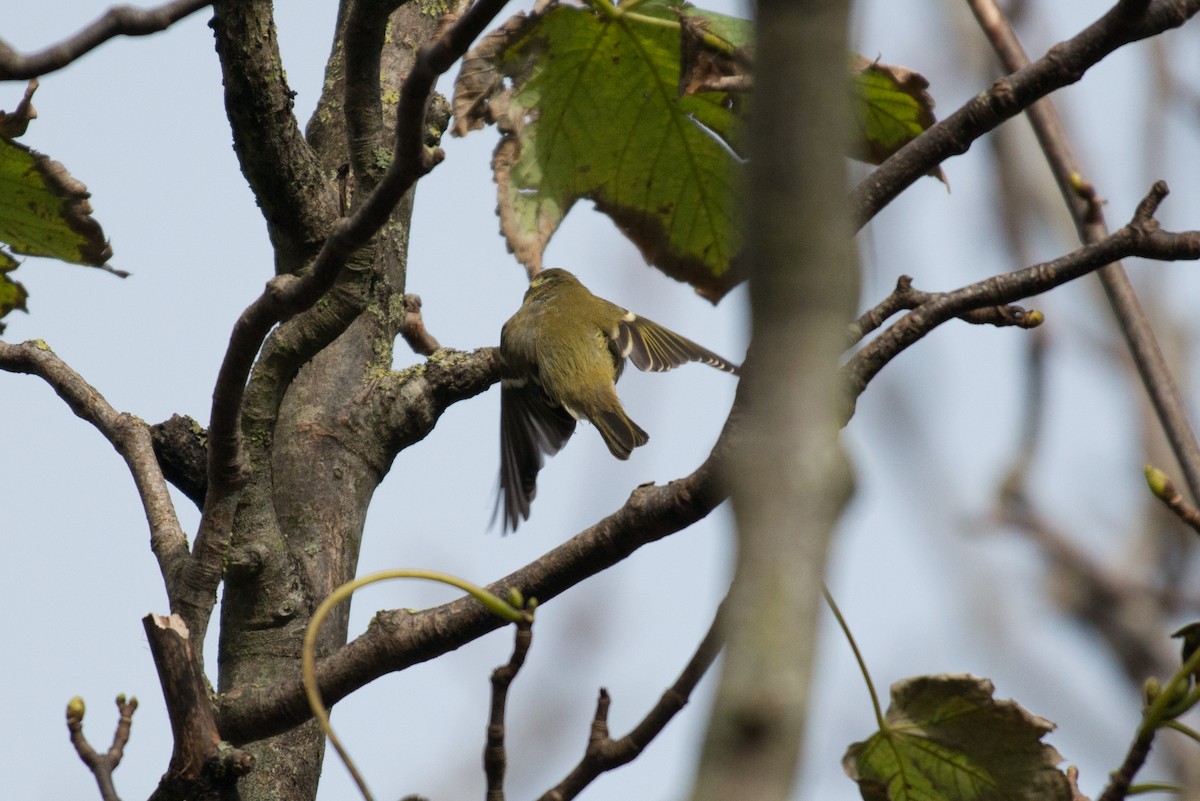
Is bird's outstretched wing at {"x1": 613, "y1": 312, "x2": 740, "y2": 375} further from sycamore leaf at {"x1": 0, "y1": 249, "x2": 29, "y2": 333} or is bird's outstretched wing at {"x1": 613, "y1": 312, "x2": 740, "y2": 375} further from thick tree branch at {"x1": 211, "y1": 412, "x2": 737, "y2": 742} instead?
thick tree branch at {"x1": 211, "y1": 412, "x2": 737, "y2": 742}

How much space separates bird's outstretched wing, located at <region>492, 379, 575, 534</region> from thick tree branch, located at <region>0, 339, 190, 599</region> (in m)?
1.51

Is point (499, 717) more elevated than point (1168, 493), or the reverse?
point (1168, 493)

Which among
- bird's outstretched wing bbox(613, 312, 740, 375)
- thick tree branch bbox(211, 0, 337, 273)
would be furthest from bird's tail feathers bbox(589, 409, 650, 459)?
thick tree branch bbox(211, 0, 337, 273)

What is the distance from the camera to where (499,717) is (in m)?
1.03

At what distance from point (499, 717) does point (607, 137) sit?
1.25 metres

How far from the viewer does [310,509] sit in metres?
2.08

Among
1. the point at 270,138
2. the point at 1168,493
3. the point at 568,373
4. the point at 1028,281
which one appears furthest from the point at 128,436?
the point at 568,373

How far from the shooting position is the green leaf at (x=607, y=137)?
77.2 inches

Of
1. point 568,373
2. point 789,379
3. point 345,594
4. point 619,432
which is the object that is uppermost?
point 568,373

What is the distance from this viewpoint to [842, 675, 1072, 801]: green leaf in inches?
52.1

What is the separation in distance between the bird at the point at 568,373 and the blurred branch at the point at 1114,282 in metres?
1.64

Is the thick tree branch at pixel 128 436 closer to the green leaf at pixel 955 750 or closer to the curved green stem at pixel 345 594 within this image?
the curved green stem at pixel 345 594

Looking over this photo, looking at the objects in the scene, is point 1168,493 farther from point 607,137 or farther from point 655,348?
point 655,348

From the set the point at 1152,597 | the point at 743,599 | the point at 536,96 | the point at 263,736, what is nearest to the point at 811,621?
the point at 743,599
